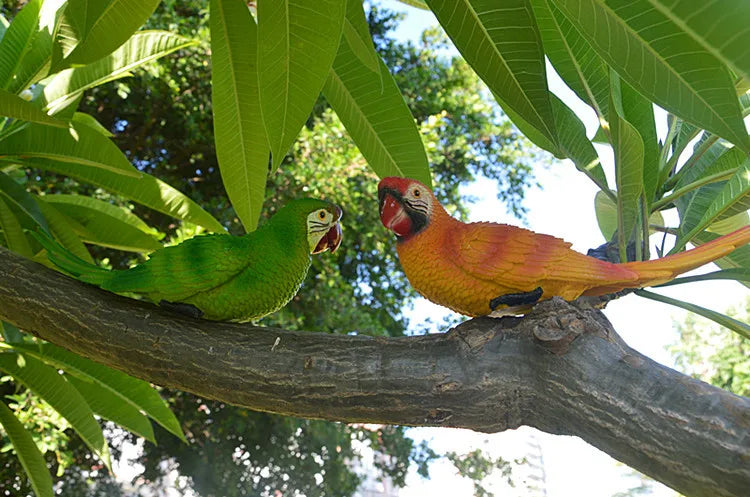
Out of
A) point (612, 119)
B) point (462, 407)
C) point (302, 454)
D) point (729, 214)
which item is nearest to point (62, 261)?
point (462, 407)

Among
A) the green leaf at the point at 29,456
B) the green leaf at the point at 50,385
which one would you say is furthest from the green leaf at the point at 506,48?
the green leaf at the point at 29,456

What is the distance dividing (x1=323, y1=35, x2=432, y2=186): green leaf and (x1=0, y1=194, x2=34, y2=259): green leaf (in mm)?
684

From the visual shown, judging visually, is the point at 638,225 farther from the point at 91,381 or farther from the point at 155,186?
the point at 91,381

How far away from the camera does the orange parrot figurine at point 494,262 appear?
2.62ft

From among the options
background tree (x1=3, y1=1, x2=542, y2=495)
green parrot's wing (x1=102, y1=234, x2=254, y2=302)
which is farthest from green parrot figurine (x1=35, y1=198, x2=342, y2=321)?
background tree (x1=3, y1=1, x2=542, y2=495)

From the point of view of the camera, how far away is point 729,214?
2.97ft

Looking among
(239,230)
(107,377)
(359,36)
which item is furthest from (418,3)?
(239,230)

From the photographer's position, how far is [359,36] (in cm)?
93

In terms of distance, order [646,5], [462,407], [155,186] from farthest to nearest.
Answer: [155,186] → [462,407] → [646,5]

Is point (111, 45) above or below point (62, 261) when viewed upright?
above

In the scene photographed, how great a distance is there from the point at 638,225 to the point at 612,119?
0.58 feet

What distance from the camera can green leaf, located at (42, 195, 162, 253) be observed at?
150 centimetres

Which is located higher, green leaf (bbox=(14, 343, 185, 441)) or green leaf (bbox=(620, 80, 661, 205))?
green leaf (bbox=(620, 80, 661, 205))

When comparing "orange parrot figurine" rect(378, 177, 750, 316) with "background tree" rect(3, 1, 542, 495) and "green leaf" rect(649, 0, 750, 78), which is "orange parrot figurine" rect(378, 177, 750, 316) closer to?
"green leaf" rect(649, 0, 750, 78)
